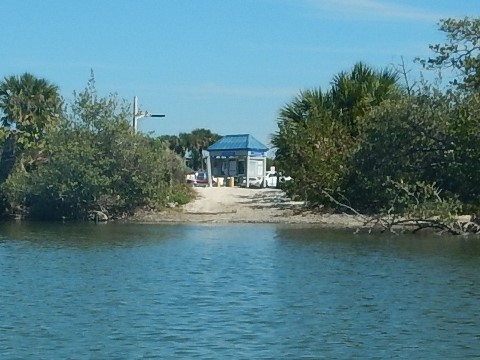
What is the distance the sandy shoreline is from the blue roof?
45.4 feet

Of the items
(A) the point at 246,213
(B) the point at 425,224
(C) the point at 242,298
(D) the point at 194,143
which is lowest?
(C) the point at 242,298

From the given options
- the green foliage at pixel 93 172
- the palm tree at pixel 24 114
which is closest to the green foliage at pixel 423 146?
the green foliage at pixel 93 172

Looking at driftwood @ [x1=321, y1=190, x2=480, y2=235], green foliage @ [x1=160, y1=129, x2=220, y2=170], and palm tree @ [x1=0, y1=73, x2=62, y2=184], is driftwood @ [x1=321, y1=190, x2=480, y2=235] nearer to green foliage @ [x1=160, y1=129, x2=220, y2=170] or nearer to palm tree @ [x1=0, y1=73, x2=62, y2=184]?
palm tree @ [x1=0, y1=73, x2=62, y2=184]

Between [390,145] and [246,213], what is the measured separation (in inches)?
390

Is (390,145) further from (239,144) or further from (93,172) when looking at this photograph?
(239,144)

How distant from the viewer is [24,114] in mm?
49125

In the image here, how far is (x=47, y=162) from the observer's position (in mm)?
47781

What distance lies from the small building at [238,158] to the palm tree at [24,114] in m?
17.0

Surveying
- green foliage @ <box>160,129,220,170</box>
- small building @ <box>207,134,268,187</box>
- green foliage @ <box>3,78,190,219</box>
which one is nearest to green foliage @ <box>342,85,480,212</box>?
green foliage @ <box>3,78,190,219</box>

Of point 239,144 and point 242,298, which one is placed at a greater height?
point 239,144

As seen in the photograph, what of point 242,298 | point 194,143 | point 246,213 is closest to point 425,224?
point 246,213

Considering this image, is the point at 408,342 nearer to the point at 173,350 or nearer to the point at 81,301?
the point at 173,350

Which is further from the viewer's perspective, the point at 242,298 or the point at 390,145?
the point at 390,145

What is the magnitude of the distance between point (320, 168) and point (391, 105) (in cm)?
566
